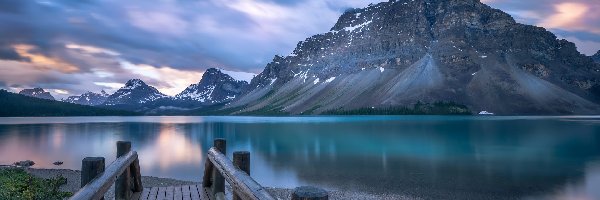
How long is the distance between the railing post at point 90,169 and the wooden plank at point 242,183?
8.14 feet

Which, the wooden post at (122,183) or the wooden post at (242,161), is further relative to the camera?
the wooden post at (122,183)

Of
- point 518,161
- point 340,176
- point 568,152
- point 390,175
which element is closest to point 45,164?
point 340,176

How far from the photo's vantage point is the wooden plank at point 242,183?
6200 mm

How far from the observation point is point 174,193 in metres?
13.3

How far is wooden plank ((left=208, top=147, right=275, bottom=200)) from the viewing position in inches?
244

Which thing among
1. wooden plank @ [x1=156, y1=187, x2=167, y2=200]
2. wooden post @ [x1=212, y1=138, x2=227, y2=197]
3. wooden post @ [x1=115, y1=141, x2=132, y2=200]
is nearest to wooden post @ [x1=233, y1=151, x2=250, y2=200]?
wooden post @ [x1=212, y1=138, x2=227, y2=197]

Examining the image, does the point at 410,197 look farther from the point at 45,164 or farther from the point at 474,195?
the point at 45,164

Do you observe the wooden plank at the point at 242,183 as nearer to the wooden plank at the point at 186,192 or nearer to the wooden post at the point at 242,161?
the wooden post at the point at 242,161

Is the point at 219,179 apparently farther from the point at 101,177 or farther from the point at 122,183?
the point at 101,177

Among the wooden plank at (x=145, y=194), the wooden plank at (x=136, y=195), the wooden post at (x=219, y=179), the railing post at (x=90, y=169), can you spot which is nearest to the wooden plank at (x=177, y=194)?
the wooden plank at (x=145, y=194)

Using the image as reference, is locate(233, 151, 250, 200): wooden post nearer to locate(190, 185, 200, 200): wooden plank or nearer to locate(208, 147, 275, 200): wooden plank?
locate(208, 147, 275, 200): wooden plank

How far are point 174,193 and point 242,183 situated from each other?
7.01 metres

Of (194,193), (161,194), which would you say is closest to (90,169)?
(161,194)

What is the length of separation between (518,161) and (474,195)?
25.5 m
